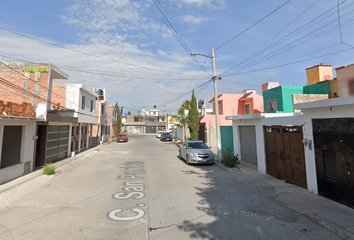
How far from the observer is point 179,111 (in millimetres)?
28359

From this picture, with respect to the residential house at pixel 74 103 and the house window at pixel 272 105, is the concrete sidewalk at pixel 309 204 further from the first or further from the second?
the residential house at pixel 74 103

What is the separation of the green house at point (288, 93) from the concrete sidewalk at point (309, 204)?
1068cm

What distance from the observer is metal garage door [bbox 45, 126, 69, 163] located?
1337 centimetres

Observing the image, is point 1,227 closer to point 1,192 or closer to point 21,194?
point 21,194

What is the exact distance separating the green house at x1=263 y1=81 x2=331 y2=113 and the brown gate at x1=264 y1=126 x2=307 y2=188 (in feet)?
28.8

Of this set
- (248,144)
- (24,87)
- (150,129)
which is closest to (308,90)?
(248,144)

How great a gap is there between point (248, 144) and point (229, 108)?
49.7ft

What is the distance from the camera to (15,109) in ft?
29.3

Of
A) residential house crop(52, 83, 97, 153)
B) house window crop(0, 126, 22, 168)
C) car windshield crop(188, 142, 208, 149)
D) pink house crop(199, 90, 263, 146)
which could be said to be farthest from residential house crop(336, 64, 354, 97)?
residential house crop(52, 83, 97, 153)

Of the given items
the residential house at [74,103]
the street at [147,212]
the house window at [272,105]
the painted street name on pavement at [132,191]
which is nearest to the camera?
the street at [147,212]

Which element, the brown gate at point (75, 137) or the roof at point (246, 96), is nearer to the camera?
the brown gate at point (75, 137)

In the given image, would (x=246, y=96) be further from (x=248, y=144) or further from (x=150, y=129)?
(x=150, y=129)

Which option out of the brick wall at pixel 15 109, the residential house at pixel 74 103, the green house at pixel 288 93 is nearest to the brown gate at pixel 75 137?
the residential house at pixel 74 103

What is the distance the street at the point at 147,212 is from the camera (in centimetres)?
418
